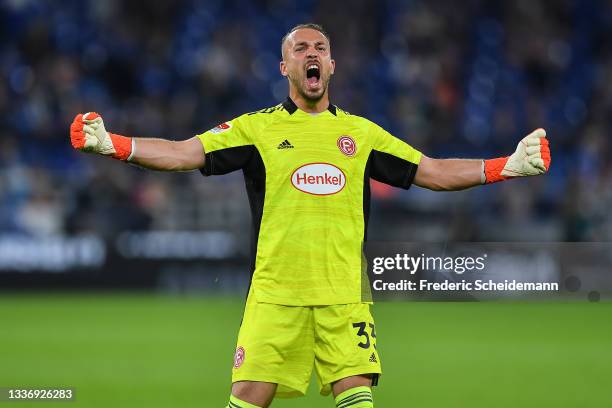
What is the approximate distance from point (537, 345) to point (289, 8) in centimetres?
1233

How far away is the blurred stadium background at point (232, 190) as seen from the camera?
11297mm

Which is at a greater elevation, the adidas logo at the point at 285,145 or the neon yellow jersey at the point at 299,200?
the adidas logo at the point at 285,145

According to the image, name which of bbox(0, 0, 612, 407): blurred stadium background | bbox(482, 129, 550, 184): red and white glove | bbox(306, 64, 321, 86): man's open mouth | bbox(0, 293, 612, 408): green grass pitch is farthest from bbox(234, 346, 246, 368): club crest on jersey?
bbox(0, 0, 612, 407): blurred stadium background

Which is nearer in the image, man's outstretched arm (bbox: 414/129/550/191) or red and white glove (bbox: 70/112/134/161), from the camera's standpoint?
red and white glove (bbox: 70/112/134/161)

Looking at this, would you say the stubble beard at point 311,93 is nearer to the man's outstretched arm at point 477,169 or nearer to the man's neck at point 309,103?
the man's neck at point 309,103

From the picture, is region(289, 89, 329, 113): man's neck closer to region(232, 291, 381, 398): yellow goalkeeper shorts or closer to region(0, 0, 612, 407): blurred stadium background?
region(232, 291, 381, 398): yellow goalkeeper shorts

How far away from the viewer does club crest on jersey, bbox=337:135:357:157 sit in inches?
236

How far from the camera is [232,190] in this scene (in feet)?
59.4

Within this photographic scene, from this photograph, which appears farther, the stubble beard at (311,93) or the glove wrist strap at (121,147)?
the stubble beard at (311,93)

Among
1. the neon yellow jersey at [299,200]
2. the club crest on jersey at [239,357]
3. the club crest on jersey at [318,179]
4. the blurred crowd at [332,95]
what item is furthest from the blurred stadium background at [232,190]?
the club crest on jersey at [318,179]

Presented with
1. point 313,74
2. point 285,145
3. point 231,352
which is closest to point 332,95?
point 231,352

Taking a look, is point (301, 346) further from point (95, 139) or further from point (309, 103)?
point (95, 139)

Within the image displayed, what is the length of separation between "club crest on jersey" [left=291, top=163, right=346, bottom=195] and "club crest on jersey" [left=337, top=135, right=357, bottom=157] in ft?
0.37

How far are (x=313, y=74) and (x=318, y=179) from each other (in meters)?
0.54
